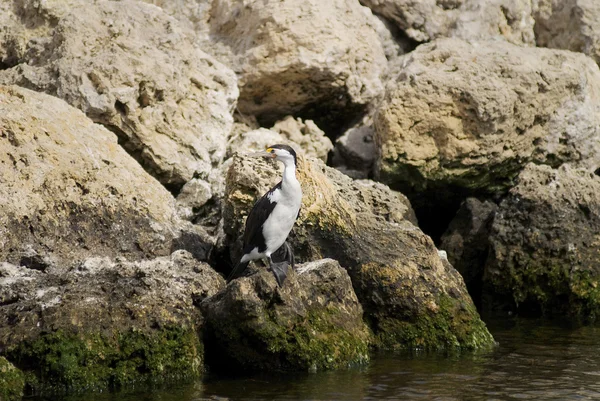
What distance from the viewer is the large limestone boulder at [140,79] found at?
11531 millimetres

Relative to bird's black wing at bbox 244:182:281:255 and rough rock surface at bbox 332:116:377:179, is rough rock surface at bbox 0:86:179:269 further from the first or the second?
rough rock surface at bbox 332:116:377:179

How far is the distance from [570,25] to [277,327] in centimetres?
1033

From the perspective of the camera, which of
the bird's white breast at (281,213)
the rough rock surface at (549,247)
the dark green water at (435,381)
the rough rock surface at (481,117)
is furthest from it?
the rough rock surface at (481,117)

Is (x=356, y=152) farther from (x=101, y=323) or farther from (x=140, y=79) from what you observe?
(x=101, y=323)

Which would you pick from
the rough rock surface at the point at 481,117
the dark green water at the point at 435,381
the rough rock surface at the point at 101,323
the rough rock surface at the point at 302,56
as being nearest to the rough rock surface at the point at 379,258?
the dark green water at the point at 435,381

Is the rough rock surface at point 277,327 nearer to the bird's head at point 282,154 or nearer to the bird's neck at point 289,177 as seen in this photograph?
the bird's neck at point 289,177

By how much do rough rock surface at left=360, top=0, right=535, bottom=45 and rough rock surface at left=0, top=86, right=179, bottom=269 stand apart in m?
6.97

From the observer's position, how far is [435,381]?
791cm

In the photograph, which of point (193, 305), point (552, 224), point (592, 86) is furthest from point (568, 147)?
point (193, 305)

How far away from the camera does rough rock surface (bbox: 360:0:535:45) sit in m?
15.6

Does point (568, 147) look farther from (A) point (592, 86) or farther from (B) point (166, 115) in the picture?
(B) point (166, 115)

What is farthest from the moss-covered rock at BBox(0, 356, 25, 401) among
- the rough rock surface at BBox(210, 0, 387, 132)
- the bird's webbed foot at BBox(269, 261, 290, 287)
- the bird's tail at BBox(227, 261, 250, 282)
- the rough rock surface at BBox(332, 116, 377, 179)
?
the rough rock surface at BBox(210, 0, 387, 132)

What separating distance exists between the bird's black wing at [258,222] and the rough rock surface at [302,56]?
476 centimetres

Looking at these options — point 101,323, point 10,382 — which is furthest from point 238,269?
point 10,382
